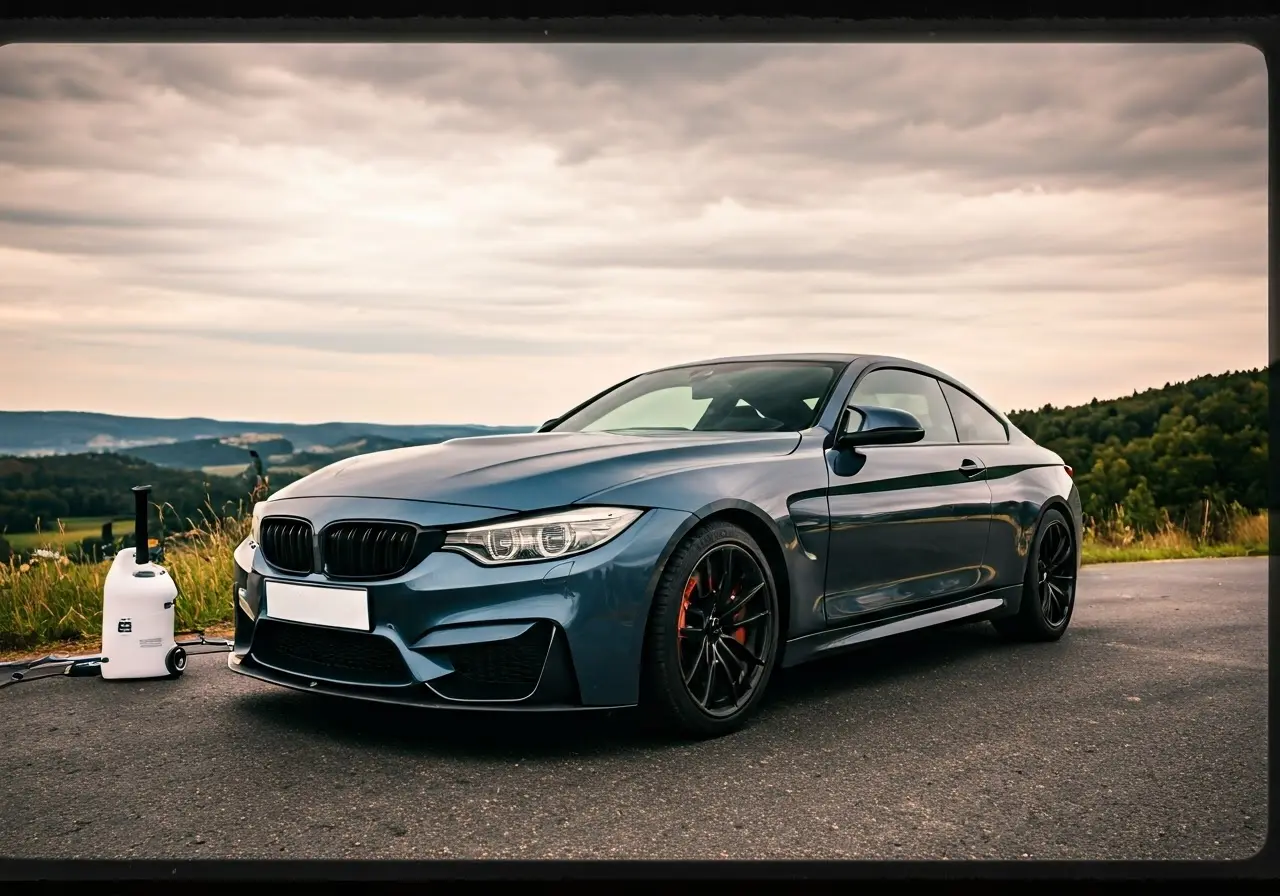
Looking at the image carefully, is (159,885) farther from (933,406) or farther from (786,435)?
(933,406)

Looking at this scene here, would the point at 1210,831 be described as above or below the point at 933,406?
below

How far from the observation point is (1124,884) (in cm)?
306

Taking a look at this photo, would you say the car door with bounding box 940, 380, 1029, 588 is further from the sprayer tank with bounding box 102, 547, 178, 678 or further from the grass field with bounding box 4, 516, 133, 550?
the grass field with bounding box 4, 516, 133, 550

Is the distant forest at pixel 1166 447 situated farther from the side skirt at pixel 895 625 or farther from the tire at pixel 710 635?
the tire at pixel 710 635

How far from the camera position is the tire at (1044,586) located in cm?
644

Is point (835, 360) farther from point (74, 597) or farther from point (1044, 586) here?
point (74, 597)

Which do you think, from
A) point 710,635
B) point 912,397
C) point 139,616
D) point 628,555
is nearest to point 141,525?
point 139,616

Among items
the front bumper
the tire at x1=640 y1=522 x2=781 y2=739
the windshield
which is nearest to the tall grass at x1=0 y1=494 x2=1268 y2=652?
the windshield

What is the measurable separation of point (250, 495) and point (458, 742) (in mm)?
5299

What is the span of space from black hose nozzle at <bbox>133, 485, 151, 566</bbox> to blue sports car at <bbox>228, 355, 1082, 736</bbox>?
35.5 inches

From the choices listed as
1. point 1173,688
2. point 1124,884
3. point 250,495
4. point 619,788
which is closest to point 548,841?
point 619,788

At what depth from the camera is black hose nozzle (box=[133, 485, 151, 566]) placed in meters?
5.45

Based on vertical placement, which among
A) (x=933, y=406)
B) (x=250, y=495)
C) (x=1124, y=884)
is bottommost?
(x=1124, y=884)

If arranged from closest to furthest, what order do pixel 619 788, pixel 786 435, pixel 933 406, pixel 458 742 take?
pixel 619 788 < pixel 458 742 < pixel 786 435 < pixel 933 406
